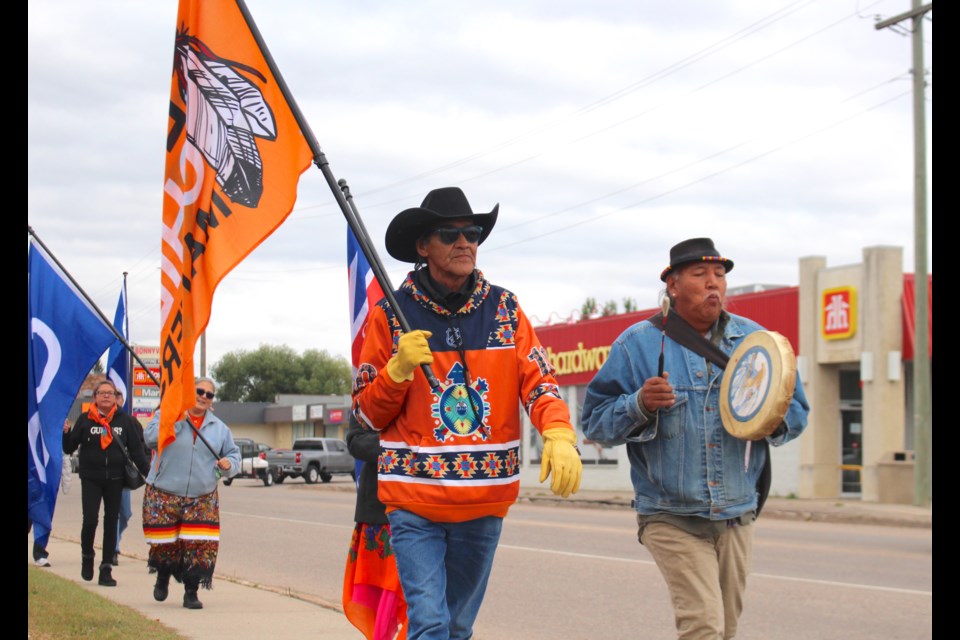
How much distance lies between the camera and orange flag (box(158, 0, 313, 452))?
5820 mm

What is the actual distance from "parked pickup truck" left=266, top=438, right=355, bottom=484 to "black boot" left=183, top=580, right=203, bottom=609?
120 ft

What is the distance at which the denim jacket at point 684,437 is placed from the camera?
5141mm

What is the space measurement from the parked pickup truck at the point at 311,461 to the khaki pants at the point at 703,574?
136ft

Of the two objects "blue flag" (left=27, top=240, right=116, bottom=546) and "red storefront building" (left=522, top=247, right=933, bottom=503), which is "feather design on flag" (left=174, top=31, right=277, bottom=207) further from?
"red storefront building" (left=522, top=247, right=933, bottom=503)

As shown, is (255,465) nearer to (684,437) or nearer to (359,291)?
(359,291)

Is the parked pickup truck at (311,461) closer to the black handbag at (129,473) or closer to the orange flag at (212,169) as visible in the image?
the black handbag at (129,473)

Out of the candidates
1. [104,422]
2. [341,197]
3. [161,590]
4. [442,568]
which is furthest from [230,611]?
[341,197]

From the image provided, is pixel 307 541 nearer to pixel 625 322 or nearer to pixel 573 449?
pixel 573 449

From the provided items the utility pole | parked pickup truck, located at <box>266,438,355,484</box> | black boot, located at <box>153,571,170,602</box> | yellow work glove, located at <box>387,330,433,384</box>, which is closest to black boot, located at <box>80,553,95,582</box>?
black boot, located at <box>153,571,170,602</box>

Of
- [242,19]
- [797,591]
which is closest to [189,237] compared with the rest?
[242,19]

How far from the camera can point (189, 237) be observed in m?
6.03

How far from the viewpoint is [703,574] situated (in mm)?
5086

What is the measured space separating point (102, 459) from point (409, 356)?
7900 mm

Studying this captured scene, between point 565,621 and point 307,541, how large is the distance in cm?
882
